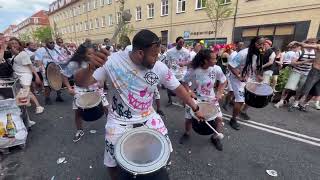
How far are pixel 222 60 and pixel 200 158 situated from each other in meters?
6.38

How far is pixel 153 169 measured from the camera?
5.57 ft

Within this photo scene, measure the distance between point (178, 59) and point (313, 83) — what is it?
376cm

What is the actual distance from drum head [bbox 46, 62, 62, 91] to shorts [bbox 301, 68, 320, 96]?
6739mm

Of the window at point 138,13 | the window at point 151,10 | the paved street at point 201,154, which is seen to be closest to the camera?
the paved street at point 201,154

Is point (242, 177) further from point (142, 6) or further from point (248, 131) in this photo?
point (142, 6)

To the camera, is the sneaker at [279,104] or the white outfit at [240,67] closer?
the white outfit at [240,67]

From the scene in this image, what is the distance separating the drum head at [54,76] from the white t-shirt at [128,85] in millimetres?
4154

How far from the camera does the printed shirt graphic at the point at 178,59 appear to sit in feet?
21.2

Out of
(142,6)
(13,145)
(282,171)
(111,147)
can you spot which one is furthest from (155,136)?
(142,6)

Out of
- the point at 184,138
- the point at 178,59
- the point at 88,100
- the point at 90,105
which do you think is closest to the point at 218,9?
the point at 178,59

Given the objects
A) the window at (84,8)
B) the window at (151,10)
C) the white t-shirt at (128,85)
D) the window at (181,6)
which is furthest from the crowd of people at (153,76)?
the window at (84,8)

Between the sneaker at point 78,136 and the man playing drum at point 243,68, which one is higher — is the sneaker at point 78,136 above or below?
below

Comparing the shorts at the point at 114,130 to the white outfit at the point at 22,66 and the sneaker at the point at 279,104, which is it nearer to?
the white outfit at the point at 22,66

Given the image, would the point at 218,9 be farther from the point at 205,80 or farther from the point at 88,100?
the point at 88,100
